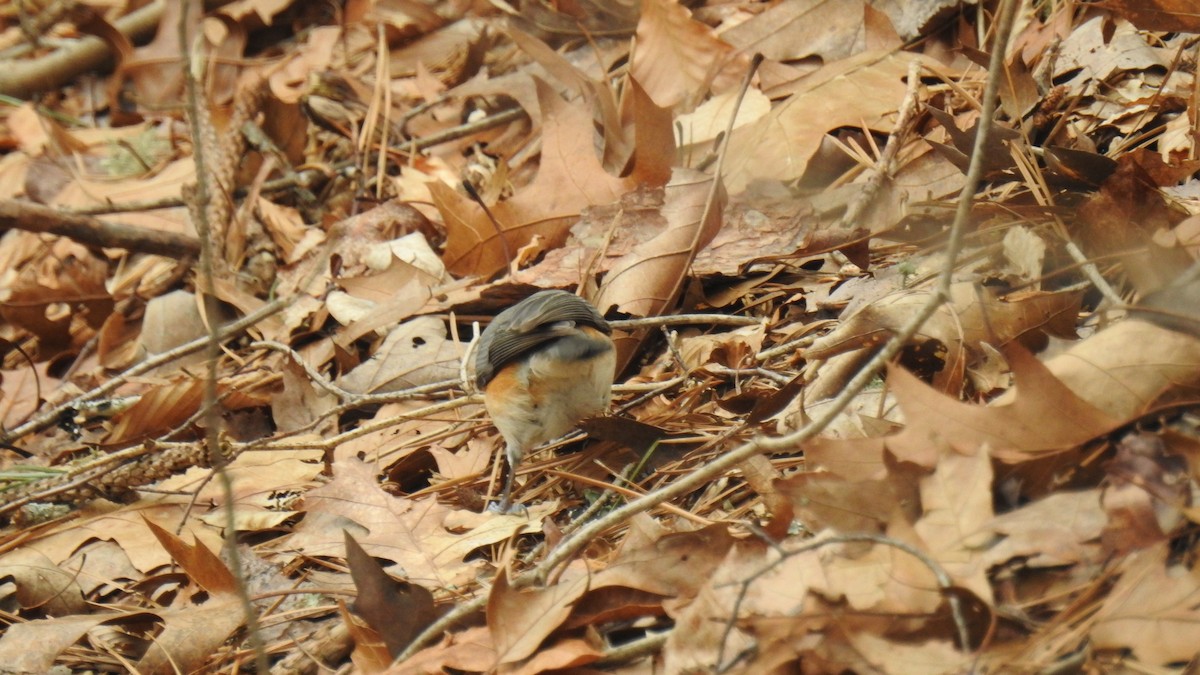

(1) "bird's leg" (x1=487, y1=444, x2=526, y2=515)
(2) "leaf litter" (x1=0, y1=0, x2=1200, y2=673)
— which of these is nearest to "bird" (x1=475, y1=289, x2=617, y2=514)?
(1) "bird's leg" (x1=487, y1=444, x2=526, y2=515)

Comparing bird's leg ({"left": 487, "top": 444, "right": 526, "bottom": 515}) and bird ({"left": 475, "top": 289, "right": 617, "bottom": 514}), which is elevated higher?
bird ({"left": 475, "top": 289, "right": 617, "bottom": 514})

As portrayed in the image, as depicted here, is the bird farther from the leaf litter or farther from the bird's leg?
the leaf litter

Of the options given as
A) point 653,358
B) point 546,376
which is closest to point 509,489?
point 546,376

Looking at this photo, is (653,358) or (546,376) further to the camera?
(653,358)

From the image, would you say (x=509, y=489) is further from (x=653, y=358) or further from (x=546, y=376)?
(x=653, y=358)

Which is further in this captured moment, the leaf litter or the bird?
the bird

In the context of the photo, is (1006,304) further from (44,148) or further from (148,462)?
(44,148)

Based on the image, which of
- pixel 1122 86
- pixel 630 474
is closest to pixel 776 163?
pixel 1122 86
